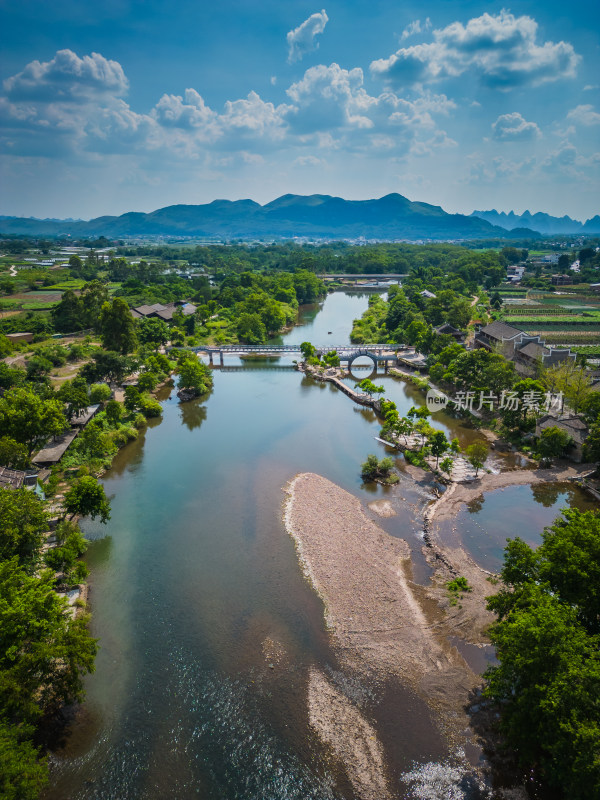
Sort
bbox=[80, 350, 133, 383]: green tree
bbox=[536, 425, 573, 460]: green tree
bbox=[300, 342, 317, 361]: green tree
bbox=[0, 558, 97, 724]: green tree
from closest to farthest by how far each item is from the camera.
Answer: bbox=[0, 558, 97, 724]: green tree < bbox=[536, 425, 573, 460]: green tree < bbox=[80, 350, 133, 383]: green tree < bbox=[300, 342, 317, 361]: green tree

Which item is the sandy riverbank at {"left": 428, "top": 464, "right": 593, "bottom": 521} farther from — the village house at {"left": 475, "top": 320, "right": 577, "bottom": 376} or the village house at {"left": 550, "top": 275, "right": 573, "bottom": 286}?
the village house at {"left": 550, "top": 275, "right": 573, "bottom": 286}

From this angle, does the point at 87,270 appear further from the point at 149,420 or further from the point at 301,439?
the point at 301,439

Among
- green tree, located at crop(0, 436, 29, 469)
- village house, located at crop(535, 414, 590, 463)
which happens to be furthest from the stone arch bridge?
green tree, located at crop(0, 436, 29, 469)

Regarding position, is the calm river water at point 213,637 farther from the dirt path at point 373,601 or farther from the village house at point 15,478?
the village house at point 15,478

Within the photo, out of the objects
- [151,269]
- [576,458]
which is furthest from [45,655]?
[151,269]

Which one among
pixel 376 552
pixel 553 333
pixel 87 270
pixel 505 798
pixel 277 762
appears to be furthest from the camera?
pixel 87 270
